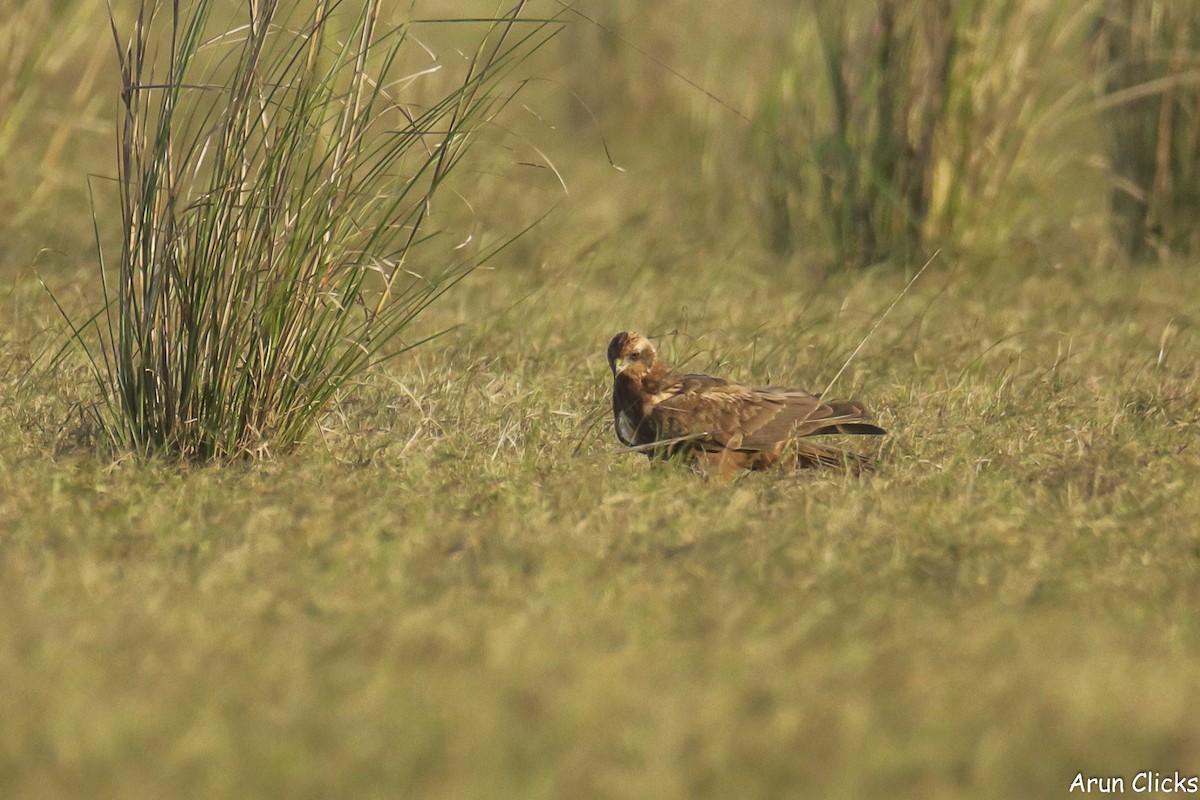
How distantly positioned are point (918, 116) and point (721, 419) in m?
3.12

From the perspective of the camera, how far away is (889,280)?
7.07 metres

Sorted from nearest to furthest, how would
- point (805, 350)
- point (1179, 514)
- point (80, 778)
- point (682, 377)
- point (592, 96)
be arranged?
point (80, 778) < point (1179, 514) < point (682, 377) < point (805, 350) < point (592, 96)

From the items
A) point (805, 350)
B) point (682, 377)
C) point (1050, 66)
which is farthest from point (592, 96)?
point (682, 377)

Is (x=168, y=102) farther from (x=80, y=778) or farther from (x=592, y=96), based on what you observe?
(x=592, y=96)

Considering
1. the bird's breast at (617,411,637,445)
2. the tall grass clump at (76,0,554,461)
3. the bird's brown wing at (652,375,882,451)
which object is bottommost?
the bird's breast at (617,411,637,445)

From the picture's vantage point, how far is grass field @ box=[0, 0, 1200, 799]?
2512mm

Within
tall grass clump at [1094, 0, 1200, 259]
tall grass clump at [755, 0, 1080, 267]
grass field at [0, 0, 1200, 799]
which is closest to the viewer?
grass field at [0, 0, 1200, 799]

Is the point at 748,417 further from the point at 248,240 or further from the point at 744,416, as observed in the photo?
the point at 248,240

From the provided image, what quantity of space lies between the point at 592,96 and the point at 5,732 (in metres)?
8.17

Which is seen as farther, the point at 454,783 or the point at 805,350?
the point at 805,350

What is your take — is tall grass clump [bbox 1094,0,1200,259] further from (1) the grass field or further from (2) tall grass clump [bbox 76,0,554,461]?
(2) tall grass clump [bbox 76,0,554,461]

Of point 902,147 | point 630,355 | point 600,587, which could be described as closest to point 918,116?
point 902,147

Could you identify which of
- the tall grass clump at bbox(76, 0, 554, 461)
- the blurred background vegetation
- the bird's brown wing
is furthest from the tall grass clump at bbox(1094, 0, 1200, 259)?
the tall grass clump at bbox(76, 0, 554, 461)

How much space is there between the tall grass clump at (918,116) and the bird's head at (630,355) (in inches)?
105
